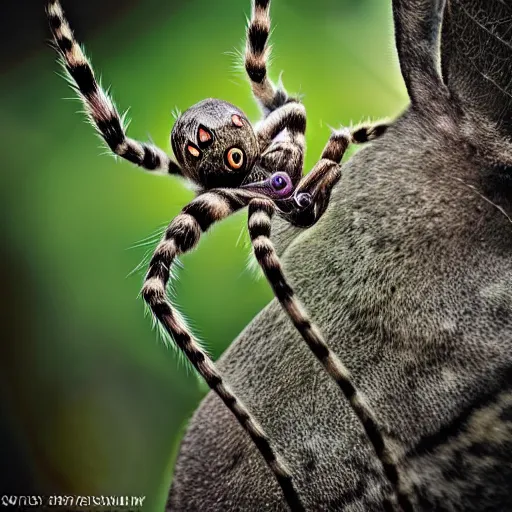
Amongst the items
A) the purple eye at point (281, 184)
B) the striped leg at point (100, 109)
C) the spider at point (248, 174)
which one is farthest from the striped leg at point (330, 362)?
the striped leg at point (100, 109)

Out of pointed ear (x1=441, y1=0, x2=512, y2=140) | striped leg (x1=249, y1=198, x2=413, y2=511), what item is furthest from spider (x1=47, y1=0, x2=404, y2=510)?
pointed ear (x1=441, y1=0, x2=512, y2=140)

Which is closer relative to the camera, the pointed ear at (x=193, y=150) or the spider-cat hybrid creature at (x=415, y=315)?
the spider-cat hybrid creature at (x=415, y=315)

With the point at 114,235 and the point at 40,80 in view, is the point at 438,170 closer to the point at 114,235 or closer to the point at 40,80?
the point at 114,235

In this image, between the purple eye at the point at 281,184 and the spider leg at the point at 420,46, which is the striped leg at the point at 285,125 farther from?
the spider leg at the point at 420,46

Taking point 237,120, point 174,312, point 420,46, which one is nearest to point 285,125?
point 237,120

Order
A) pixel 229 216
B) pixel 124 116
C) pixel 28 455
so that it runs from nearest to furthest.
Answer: pixel 229 216, pixel 124 116, pixel 28 455

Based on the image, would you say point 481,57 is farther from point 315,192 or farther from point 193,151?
point 193,151

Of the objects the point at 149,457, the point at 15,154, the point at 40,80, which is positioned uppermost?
the point at 40,80

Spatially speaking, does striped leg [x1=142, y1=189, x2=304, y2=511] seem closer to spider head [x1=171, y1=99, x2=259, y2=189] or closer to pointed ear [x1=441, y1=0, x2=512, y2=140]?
spider head [x1=171, y1=99, x2=259, y2=189]

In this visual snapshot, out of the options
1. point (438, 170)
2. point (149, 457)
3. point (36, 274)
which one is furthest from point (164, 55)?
point (149, 457)
